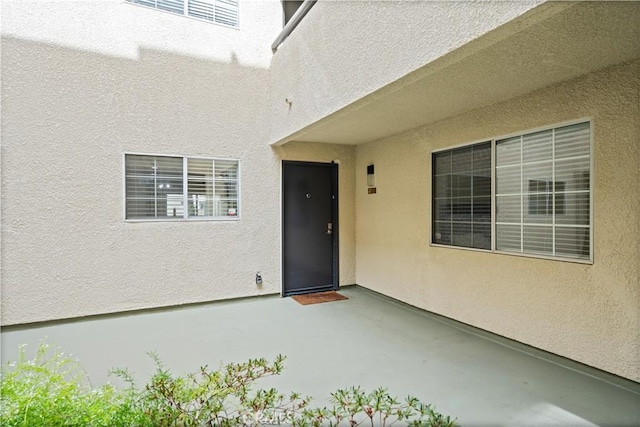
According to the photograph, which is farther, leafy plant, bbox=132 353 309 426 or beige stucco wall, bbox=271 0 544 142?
beige stucco wall, bbox=271 0 544 142

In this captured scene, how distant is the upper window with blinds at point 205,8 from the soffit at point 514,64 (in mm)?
2734

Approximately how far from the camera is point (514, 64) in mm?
2721

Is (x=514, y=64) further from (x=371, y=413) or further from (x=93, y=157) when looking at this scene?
(x=93, y=157)

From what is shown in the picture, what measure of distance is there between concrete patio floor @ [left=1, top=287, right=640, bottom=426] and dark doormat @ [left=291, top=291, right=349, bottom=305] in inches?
13.0

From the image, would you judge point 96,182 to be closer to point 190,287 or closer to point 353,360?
point 190,287

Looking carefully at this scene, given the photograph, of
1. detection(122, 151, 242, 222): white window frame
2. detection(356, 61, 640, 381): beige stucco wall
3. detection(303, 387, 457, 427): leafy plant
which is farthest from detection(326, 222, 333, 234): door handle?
detection(303, 387, 457, 427): leafy plant

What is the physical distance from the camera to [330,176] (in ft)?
20.3

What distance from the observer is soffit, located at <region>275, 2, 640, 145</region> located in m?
2.10

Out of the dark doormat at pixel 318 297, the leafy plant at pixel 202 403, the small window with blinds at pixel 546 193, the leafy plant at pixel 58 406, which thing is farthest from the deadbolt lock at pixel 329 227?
the leafy plant at pixel 58 406

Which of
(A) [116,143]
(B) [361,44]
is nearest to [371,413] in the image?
(B) [361,44]

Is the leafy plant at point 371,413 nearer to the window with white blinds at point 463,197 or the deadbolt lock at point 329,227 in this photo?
the window with white blinds at point 463,197

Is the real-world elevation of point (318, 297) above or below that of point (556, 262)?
below

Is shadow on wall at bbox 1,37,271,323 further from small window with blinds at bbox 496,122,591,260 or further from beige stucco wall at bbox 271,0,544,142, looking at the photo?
Answer: small window with blinds at bbox 496,122,591,260

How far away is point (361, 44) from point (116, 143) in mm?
3637
